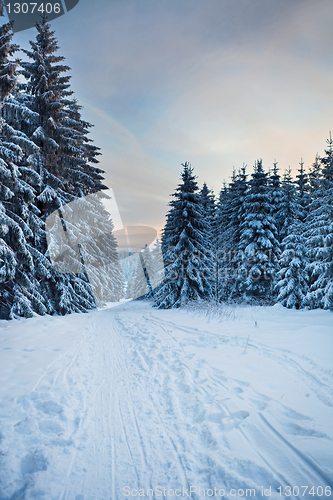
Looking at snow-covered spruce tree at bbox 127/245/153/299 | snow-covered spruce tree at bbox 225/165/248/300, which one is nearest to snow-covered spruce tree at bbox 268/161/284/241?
snow-covered spruce tree at bbox 225/165/248/300

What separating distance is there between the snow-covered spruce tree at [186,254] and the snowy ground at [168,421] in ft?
35.8

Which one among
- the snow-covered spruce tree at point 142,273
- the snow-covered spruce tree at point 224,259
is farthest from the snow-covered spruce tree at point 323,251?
the snow-covered spruce tree at point 142,273

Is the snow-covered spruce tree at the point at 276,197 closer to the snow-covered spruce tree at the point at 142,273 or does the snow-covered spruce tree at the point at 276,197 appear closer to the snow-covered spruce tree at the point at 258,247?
the snow-covered spruce tree at the point at 258,247

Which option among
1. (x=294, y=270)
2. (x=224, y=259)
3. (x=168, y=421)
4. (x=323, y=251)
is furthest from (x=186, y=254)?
(x=168, y=421)

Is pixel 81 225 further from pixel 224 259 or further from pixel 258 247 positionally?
pixel 258 247

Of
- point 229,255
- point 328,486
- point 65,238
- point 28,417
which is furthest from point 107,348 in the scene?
point 229,255

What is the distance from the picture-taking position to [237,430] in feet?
9.05

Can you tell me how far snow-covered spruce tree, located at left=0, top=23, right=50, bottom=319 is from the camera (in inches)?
321

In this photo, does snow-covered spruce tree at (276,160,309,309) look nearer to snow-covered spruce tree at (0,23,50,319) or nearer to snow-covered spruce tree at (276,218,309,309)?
snow-covered spruce tree at (276,218,309,309)

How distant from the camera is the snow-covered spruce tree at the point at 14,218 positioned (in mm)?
8164

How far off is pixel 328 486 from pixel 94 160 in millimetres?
21593

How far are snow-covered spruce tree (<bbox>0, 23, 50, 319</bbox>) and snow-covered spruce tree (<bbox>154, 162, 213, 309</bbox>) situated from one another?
30.0 feet

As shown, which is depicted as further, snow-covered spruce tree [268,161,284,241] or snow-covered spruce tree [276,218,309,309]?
snow-covered spruce tree [268,161,284,241]

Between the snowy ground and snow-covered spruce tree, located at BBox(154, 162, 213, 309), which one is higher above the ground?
snow-covered spruce tree, located at BBox(154, 162, 213, 309)
